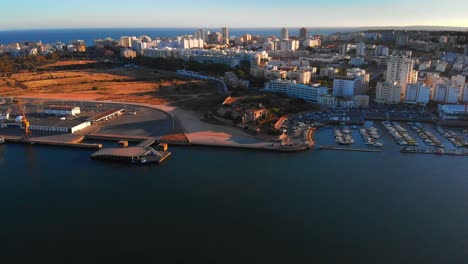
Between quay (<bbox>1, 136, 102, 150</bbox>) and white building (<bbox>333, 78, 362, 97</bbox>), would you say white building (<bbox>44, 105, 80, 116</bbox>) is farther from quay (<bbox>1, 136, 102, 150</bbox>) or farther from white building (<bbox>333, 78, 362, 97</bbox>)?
white building (<bbox>333, 78, 362, 97</bbox>)

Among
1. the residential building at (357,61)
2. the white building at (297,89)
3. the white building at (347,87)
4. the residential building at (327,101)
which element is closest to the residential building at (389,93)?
the white building at (347,87)

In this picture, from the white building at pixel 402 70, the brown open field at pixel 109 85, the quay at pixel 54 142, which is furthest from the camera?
the white building at pixel 402 70

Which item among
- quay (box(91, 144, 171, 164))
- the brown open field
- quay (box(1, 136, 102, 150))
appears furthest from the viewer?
the brown open field

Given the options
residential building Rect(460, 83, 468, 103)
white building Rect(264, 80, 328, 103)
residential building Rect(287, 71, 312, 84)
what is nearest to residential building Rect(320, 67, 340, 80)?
residential building Rect(287, 71, 312, 84)

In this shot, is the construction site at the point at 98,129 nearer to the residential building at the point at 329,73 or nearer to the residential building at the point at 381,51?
the residential building at the point at 329,73

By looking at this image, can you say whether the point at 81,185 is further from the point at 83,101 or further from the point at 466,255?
the point at 83,101

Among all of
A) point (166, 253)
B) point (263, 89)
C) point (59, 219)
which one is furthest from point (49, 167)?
point (263, 89)

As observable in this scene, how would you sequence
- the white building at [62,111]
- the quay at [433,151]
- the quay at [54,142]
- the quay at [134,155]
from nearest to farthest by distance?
1. the quay at [134,155]
2. the quay at [433,151]
3. the quay at [54,142]
4. the white building at [62,111]
